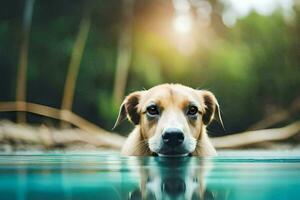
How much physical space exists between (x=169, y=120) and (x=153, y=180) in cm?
49

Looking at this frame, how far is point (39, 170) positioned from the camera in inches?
134

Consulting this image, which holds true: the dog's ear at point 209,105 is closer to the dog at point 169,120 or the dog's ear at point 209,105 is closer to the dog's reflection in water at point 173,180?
the dog at point 169,120

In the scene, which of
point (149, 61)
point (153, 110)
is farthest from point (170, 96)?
point (149, 61)

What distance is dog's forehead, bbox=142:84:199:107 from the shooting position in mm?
3294

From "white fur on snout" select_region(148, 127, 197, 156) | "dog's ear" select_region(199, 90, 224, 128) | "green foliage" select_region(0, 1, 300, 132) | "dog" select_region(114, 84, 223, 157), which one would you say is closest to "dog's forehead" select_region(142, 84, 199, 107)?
"dog" select_region(114, 84, 223, 157)

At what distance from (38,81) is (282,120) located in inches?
77.7

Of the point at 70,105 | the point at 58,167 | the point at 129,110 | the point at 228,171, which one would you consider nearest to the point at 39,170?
the point at 58,167

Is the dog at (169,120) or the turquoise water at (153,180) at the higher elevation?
the dog at (169,120)

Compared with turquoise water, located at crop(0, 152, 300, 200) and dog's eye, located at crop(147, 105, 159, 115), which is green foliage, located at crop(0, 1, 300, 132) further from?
dog's eye, located at crop(147, 105, 159, 115)

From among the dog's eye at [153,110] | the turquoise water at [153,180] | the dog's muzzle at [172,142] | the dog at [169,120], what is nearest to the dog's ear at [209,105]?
the dog at [169,120]

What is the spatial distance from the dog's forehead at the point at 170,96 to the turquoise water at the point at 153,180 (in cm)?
30

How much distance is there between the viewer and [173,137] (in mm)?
3076

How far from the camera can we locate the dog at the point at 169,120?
310 cm

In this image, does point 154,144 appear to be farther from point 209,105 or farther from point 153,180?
point 209,105
